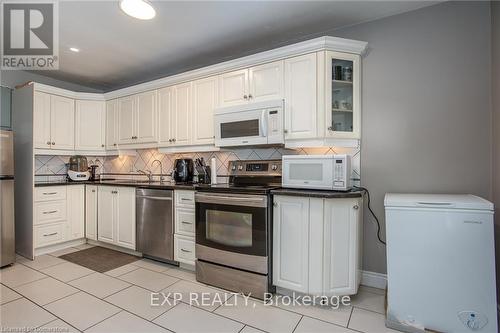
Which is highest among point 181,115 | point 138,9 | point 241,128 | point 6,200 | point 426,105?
point 138,9

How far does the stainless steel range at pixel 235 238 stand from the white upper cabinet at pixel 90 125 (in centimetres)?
237

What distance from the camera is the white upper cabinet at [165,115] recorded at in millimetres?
3268

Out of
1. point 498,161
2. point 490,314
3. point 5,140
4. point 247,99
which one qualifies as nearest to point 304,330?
point 490,314

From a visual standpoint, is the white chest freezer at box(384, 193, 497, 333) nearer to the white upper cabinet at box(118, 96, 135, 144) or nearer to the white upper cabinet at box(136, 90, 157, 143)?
the white upper cabinet at box(136, 90, 157, 143)

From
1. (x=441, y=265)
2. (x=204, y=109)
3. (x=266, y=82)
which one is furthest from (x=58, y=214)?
(x=441, y=265)

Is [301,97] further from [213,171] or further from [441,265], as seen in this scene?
[441,265]

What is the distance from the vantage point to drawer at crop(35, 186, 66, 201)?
3.16 metres

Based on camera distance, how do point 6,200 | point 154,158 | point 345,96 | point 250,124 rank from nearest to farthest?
1. point 345,96
2. point 250,124
3. point 6,200
4. point 154,158

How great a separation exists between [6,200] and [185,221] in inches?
79.0

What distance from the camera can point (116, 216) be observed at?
3.27 meters

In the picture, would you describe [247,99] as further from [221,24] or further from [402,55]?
[402,55]

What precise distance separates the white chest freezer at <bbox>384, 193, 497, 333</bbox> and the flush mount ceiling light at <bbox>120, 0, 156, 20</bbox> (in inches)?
94.3

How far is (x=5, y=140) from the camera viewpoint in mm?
2797

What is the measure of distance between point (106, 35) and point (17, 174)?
7.04 feet
